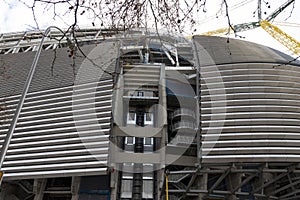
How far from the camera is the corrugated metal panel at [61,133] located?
20047mm

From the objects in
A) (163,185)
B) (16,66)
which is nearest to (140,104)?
(163,185)

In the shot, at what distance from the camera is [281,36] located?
57312 mm

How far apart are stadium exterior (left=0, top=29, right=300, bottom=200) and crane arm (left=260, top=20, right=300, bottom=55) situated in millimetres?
28018

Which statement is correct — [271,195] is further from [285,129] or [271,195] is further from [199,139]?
[199,139]

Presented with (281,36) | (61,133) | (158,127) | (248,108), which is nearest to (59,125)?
(61,133)

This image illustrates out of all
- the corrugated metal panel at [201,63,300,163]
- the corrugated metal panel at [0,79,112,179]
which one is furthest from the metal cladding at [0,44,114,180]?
the corrugated metal panel at [201,63,300,163]

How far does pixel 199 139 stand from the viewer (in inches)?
809

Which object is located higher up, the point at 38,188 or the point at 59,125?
the point at 59,125

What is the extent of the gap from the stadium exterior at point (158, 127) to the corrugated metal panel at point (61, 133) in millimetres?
74

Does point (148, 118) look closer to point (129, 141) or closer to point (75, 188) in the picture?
point (129, 141)

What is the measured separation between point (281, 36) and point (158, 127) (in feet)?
139

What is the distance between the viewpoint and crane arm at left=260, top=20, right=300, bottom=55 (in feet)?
176

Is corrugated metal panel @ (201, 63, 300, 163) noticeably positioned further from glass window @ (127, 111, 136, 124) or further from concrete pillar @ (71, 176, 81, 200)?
concrete pillar @ (71, 176, 81, 200)

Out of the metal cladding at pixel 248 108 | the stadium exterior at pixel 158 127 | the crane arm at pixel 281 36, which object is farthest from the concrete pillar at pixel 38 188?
the crane arm at pixel 281 36
